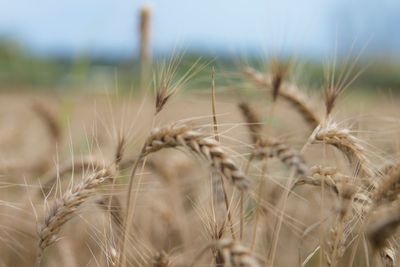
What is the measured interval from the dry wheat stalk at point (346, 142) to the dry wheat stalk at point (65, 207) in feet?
1.83

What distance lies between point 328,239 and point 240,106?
0.66 m

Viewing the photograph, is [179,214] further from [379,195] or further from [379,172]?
[379,195]

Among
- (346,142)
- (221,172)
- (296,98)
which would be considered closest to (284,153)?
(221,172)

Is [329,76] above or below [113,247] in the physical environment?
above

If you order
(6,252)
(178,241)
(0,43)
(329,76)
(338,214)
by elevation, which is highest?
(329,76)

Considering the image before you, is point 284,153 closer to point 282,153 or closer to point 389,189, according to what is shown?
point 282,153

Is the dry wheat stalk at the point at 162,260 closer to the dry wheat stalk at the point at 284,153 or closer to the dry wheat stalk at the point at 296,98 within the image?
the dry wheat stalk at the point at 284,153

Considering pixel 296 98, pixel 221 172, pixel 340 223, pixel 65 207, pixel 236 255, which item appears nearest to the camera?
pixel 236 255

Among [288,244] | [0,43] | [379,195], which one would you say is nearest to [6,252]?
[288,244]

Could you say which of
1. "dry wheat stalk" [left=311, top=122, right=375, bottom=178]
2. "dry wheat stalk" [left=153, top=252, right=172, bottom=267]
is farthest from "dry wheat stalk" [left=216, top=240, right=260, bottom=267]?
"dry wheat stalk" [left=311, top=122, right=375, bottom=178]

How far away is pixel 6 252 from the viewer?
3408 mm

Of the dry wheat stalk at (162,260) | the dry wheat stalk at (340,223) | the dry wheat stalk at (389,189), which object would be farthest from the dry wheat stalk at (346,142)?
the dry wheat stalk at (162,260)

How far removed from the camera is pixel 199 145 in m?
1.47

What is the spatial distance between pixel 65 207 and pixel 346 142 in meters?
0.73
